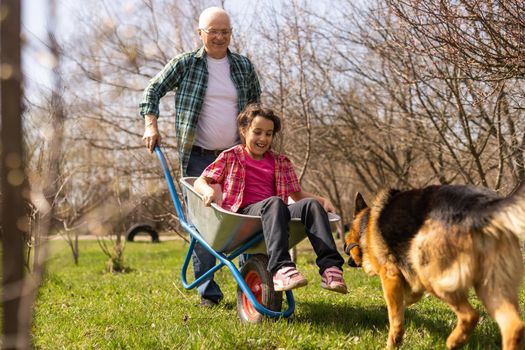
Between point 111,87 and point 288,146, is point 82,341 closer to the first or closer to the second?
point 288,146

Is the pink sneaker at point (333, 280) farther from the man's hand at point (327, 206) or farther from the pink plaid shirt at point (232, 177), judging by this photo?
the pink plaid shirt at point (232, 177)

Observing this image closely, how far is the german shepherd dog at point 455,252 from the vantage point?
7.76 feet

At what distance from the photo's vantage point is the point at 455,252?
2.47 metres

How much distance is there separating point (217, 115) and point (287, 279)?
1.72m

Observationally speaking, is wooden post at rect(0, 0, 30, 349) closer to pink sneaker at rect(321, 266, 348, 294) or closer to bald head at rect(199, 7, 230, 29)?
pink sneaker at rect(321, 266, 348, 294)

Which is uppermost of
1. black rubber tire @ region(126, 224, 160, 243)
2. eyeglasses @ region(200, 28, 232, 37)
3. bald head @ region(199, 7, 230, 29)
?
bald head @ region(199, 7, 230, 29)

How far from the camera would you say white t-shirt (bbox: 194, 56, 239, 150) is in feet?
14.4

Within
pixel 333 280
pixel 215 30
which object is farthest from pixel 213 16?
pixel 333 280

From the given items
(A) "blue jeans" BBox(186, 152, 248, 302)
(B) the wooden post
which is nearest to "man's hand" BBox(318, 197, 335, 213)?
(A) "blue jeans" BBox(186, 152, 248, 302)

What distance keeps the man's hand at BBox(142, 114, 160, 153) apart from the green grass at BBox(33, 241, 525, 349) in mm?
1134

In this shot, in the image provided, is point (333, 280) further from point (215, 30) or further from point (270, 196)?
point (215, 30)

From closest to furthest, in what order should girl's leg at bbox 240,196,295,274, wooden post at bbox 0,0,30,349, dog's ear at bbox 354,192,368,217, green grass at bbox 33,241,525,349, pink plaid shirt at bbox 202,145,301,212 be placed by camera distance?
wooden post at bbox 0,0,30,349 < green grass at bbox 33,241,525,349 < girl's leg at bbox 240,196,295,274 < dog's ear at bbox 354,192,368,217 < pink plaid shirt at bbox 202,145,301,212

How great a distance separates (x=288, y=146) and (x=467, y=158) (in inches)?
111

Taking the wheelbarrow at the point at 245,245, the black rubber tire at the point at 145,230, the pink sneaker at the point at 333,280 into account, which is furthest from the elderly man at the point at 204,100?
the black rubber tire at the point at 145,230
